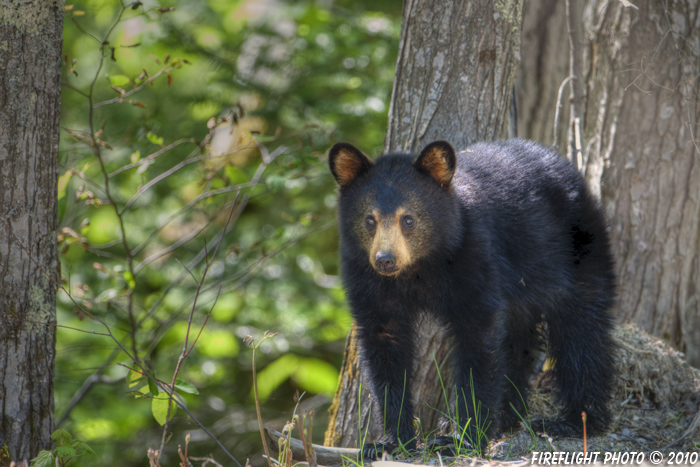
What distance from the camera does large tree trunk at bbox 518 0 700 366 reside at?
189 inches

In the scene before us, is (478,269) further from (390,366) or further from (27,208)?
(27,208)

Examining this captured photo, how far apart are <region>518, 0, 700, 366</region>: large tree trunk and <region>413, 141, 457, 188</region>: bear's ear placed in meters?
1.95

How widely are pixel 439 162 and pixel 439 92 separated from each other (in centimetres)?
102

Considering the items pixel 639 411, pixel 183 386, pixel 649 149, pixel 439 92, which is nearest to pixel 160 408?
pixel 183 386

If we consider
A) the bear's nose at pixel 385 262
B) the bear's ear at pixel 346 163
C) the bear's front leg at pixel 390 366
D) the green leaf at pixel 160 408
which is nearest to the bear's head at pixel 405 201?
the bear's ear at pixel 346 163

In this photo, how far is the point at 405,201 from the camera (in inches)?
144

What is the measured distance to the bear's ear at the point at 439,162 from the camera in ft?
11.9

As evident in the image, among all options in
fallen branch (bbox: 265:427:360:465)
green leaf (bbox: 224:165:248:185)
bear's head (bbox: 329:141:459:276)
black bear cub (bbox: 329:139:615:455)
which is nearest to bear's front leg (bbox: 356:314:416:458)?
black bear cub (bbox: 329:139:615:455)

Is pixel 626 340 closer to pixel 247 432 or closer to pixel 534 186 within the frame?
pixel 534 186

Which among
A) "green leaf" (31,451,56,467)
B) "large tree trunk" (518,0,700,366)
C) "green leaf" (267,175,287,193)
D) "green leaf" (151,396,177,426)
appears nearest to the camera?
"green leaf" (31,451,56,467)

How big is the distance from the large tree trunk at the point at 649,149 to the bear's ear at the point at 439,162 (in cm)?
195

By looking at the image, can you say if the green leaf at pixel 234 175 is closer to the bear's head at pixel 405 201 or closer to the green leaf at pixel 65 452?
the bear's head at pixel 405 201

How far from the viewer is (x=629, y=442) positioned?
3.97 meters

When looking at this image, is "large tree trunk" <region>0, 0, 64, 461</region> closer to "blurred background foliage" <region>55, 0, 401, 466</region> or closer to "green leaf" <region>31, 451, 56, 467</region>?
"green leaf" <region>31, 451, 56, 467</region>
